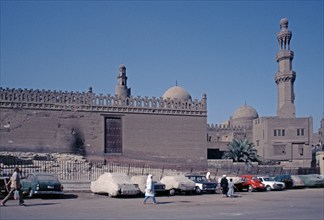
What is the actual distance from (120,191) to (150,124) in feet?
64.5

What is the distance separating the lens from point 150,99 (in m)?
36.7

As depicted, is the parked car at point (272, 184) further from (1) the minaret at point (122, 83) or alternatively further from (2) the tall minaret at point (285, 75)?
(2) the tall minaret at point (285, 75)

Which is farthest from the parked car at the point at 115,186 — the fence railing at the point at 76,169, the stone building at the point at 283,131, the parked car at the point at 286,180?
the stone building at the point at 283,131

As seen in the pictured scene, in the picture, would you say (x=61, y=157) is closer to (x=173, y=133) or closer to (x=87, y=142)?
(x=87, y=142)

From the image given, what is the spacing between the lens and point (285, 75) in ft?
163

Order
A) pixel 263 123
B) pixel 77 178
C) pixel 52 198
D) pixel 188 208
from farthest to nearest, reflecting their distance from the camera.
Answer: pixel 263 123 < pixel 77 178 < pixel 52 198 < pixel 188 208

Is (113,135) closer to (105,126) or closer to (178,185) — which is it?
(105,126)

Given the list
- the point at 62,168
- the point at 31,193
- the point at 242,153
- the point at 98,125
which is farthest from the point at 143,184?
the point at 242,153

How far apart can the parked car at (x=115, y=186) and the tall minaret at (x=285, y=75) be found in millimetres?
36330

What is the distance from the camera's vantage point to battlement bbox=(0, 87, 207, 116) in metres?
32.3

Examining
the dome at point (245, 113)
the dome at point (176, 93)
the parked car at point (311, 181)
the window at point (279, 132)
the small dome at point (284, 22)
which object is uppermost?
the small dome at point (284, 22)

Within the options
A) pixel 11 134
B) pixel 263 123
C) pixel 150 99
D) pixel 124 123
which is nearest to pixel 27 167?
pixel 11 134

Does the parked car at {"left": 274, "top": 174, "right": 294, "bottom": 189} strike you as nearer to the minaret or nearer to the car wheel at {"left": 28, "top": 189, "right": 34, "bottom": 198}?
the car wheel at {"left": 28, "top": 189, "right": 34, "bottom": 198}

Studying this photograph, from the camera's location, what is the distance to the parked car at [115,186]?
54.6 feet
